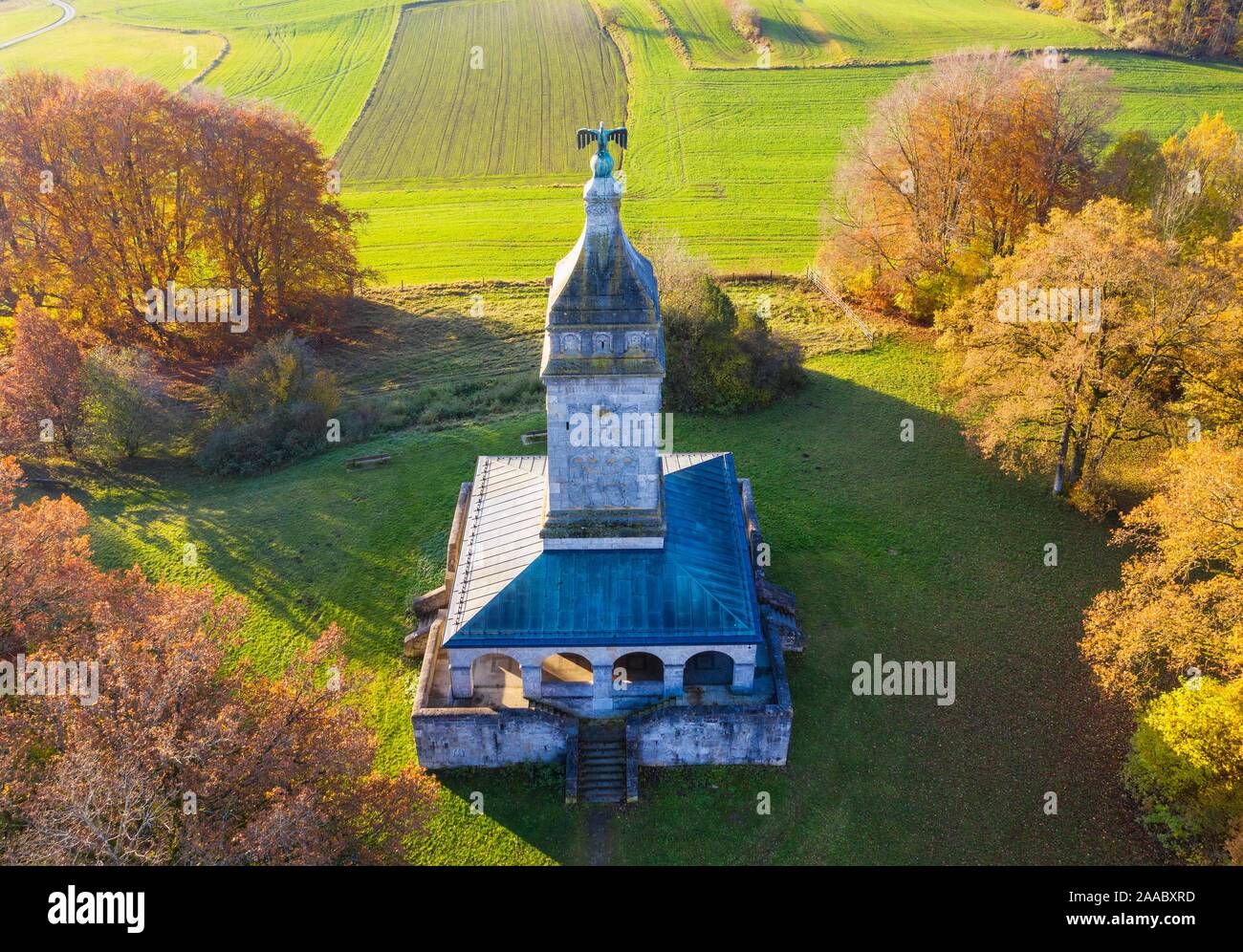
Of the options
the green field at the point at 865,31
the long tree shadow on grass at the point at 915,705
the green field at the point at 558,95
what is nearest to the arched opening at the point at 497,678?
the long tree shadow on grass at the point at 915,705

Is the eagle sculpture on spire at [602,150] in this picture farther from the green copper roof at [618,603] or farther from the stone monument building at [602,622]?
the green copper roof at [618,603]

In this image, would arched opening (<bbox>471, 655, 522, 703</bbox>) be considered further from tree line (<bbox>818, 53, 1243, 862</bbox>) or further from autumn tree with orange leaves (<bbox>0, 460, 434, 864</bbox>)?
tree line (<bbox>818, 53, 1243, 862</bbox>)

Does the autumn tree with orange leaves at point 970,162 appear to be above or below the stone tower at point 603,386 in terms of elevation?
above

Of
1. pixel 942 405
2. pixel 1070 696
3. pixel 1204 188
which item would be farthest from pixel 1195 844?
pixel 1204 188

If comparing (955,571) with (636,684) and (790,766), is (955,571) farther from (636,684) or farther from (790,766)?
(636,684)

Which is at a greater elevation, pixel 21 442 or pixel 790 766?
pixel 21 442
